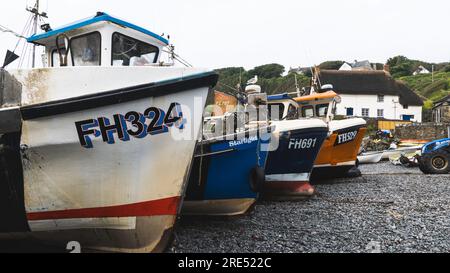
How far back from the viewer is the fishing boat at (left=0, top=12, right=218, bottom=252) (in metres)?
3.98

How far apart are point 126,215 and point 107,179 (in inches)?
17.4

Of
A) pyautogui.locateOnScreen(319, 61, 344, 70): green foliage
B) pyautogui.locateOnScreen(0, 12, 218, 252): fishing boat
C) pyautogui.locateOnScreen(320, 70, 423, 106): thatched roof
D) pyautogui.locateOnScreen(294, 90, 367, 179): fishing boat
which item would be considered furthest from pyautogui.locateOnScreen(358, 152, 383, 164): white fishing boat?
pyautogui.locateOnScreen(319, 61, 344, 70): green foliage

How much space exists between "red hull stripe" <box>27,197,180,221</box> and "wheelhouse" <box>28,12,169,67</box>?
71.6 inches

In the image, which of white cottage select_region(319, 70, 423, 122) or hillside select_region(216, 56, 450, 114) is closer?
white cottage select_region(319, 70, 423, 122)

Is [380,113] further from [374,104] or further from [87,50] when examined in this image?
[87,50]

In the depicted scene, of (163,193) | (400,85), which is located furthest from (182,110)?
(400,85)

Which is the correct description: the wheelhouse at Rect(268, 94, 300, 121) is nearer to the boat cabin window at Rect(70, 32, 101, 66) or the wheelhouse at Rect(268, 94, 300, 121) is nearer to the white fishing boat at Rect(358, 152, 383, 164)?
the boat cabin window at Rect(70, 32, 101, 66)

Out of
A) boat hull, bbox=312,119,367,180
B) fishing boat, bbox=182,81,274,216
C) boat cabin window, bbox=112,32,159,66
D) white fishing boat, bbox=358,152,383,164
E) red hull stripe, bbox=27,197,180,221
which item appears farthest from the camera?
white fishing boat, bbox=358,152,383,164

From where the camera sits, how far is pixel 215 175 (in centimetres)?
625

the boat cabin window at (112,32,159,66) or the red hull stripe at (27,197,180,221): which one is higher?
the boat cabin window at (112,32,159,66)

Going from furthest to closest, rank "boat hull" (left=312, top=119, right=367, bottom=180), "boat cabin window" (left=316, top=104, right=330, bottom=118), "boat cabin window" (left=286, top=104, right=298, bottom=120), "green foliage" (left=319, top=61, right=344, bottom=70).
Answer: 1. "green foliage" (left=319, top=61, right=344, bottom=70)
2. "boat cabin window" (left=316, top=104, right=330, bottom=118)
3. "boat hull" (left=312, top=119, right=367, bottom=180)
4. "boat cabin window" (left=286, top=104, right=298, bottom=120)

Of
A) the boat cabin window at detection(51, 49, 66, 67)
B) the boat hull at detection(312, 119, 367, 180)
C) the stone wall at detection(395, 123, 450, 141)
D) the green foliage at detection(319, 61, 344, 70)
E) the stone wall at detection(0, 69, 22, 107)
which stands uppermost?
the green foliage at detection(319, 61, 344, 70)

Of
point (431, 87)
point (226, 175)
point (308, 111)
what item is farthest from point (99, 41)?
point (431, 87)
